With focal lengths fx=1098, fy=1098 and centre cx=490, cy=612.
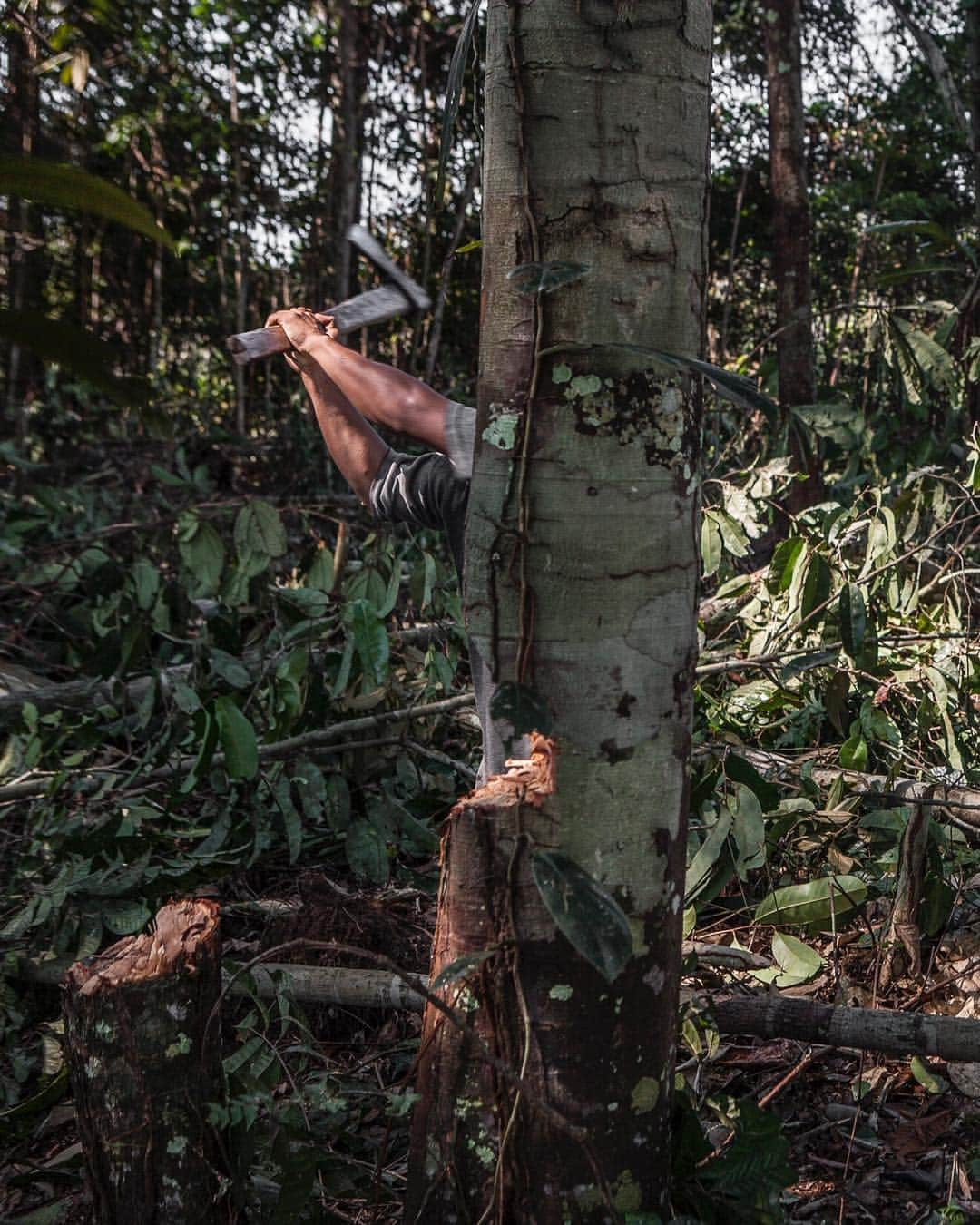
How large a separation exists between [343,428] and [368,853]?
4.38 ft

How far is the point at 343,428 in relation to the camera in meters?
1.82

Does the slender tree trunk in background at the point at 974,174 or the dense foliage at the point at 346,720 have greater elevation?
the slender tree trunk in background at the point at 974,174

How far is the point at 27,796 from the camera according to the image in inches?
114

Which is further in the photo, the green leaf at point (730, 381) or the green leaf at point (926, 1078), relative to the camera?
the green leaf at point (926, 1078)

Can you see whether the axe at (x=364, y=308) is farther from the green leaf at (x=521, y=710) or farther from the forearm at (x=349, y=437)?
the green leaf at (x=521, y=710)

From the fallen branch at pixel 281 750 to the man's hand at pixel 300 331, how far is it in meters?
1.26

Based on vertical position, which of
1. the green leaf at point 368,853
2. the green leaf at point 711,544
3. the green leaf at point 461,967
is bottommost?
the green leaf at point 368,853

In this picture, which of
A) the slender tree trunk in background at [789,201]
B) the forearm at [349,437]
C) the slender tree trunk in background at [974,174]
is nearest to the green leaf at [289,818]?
the forearm at [349,437]

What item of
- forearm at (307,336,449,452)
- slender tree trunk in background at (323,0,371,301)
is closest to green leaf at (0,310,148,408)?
forearm at (307,336,449,452)

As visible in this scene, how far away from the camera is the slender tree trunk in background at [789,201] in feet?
15.1

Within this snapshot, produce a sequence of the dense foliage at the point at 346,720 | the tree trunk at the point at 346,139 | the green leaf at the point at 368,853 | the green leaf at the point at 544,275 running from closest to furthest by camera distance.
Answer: the green leaf at the point at 544,275 → the dense foliage at the point at 346,720 → the green leaf at the point at 368,853 → the tree trunk at the point at 346,139

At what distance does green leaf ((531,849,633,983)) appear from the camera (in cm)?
118

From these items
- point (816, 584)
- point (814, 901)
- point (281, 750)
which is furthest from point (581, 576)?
point (281, 750)

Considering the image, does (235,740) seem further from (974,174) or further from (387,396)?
(974,174)
